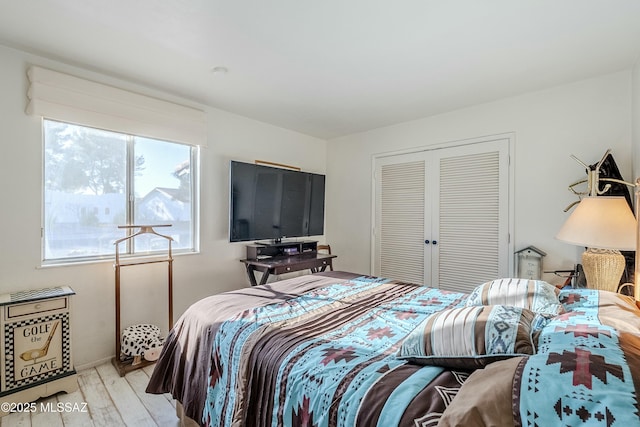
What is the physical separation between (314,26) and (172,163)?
2.01 metres

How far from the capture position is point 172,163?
3.10m

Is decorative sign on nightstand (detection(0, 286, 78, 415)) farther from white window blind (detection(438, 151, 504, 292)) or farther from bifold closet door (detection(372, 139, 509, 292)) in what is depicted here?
white window blind (detection(438, 151, 504, 292))

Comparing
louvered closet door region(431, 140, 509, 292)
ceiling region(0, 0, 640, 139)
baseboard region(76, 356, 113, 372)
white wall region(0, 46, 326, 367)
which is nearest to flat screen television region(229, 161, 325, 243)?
white wall region(0, 46, 326, 367)

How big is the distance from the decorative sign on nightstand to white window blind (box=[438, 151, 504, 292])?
11.5ft

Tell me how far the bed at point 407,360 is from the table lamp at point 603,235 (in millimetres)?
534

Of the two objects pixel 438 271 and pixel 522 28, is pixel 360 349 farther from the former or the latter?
pixel 438 271

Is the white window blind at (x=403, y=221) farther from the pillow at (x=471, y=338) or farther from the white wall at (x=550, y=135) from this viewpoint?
the pillow at (x=471, y=338)

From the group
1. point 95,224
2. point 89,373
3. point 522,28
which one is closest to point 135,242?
point 95,224

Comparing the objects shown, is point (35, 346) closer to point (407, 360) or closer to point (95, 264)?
point (95, 264)

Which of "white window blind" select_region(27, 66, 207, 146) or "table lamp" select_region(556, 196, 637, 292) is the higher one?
"white window blind" select_region(27, 66, 207, 146)

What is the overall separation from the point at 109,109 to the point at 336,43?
1.99 meters

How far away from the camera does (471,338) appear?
1032mm

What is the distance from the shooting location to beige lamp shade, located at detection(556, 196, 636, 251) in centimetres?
180

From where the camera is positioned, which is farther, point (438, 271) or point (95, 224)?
point (438, 271)
